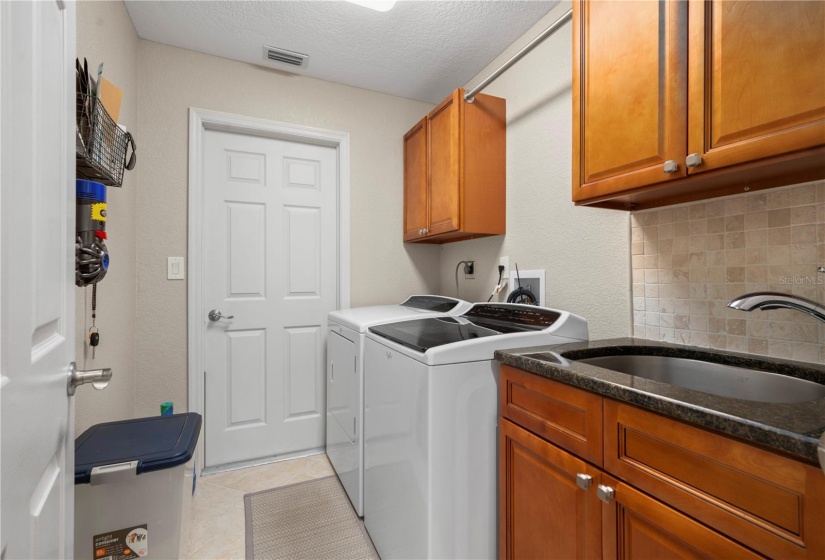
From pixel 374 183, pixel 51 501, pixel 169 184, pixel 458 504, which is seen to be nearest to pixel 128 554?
pixel 51 501

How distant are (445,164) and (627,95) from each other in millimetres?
1144

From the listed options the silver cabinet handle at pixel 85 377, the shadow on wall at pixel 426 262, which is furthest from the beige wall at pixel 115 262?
the shadow on wall at pixel 426 262

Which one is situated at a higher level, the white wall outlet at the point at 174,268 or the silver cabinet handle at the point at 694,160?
the silver cabinet handle at the point at 694,160

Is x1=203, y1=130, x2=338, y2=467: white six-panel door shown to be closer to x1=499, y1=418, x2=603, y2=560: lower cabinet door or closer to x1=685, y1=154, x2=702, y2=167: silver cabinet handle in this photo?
x1=499, y1=418, x2=603, y2=560: lower cabinet door

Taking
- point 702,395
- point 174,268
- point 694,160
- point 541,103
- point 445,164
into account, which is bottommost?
point 702,395

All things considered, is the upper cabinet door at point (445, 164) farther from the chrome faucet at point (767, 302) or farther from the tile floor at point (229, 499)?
the tile floor at point (229, 499)

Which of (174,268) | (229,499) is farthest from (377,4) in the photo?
(229,499)

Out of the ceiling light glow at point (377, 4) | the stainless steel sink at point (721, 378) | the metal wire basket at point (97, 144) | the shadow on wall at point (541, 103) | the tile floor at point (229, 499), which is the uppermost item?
the ceiling light glow at point (377, 4)

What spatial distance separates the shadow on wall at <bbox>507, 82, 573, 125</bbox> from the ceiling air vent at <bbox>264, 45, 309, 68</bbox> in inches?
50.7

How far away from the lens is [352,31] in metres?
2.01

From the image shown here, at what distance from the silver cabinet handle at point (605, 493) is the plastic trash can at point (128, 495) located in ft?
4.05

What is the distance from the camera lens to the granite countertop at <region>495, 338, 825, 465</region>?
A: 2.03 feet

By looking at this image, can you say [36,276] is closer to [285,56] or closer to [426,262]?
[285,56]

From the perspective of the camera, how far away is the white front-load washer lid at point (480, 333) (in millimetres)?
1260
